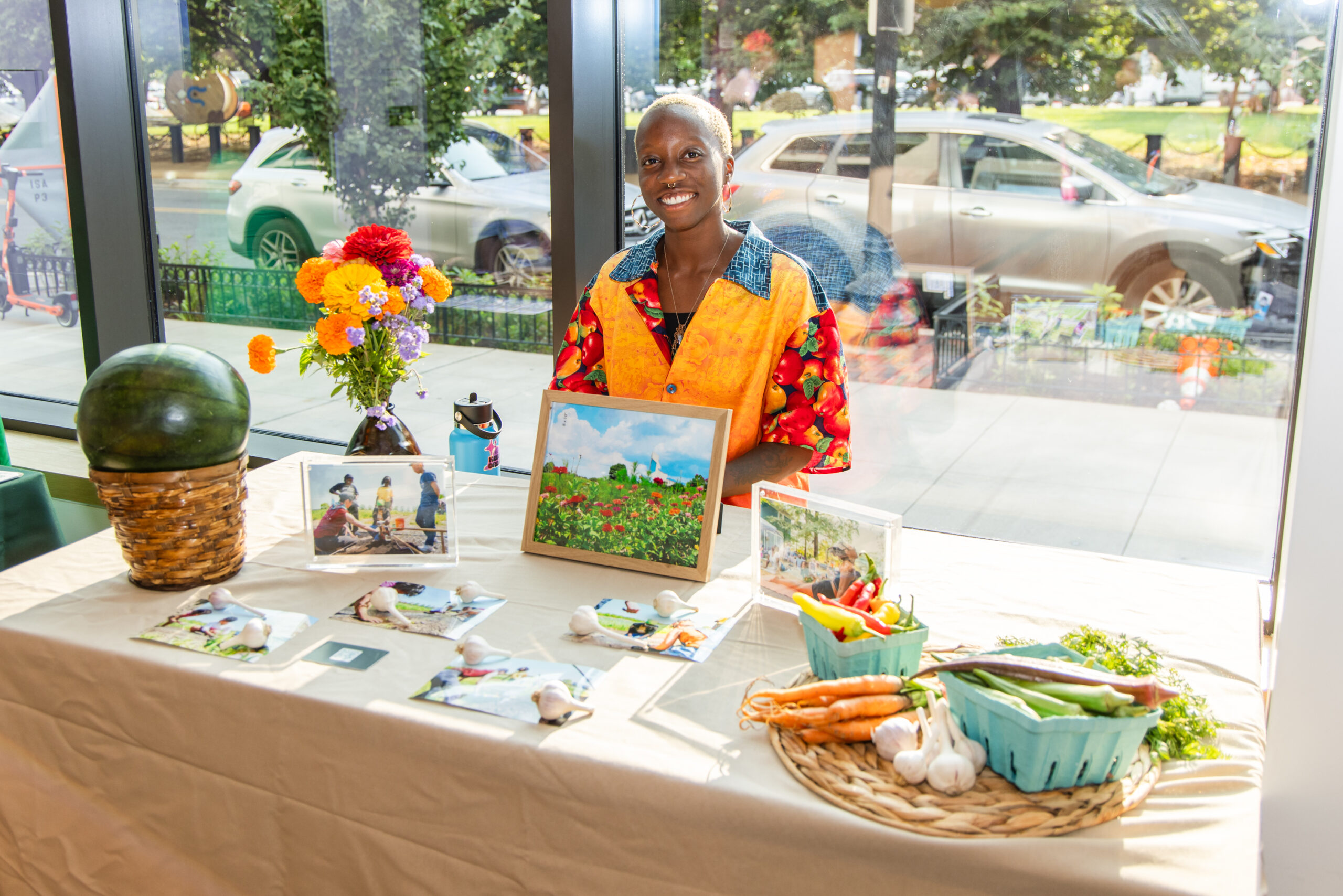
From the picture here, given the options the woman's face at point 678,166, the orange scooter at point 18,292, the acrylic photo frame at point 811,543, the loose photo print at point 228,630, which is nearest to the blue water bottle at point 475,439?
the woman's face at point 678,166

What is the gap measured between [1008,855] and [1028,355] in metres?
1.91

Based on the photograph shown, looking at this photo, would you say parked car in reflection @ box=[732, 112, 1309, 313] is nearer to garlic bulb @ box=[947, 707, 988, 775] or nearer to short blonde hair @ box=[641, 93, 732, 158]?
short blonde hair @ box=[641, 93, 732, 158]

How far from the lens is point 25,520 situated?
2350mm

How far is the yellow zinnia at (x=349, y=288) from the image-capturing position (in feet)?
5.69

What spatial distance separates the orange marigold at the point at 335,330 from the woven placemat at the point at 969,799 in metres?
1.06

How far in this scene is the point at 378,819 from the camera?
1260 millimetres

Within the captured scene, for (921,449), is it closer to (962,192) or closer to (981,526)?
(981,526)

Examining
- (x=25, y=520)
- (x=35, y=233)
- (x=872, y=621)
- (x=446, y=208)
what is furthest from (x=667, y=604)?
(x=35, y=233)

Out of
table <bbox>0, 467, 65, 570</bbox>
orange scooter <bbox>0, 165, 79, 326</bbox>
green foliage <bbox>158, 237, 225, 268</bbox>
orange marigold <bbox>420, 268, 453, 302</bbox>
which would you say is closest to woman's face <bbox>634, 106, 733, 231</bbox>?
orange marigold <bbox>420, 268, 453, 302</bbox>

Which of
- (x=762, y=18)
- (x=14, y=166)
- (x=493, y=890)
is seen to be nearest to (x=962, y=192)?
(x=762, y=18)

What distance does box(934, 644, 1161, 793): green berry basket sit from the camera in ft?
3.27

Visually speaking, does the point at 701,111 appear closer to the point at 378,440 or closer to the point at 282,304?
the point at 378,440

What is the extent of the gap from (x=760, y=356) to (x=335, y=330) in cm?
73

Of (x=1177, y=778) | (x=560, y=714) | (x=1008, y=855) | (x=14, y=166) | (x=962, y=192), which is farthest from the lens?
(x=14, y=166)
